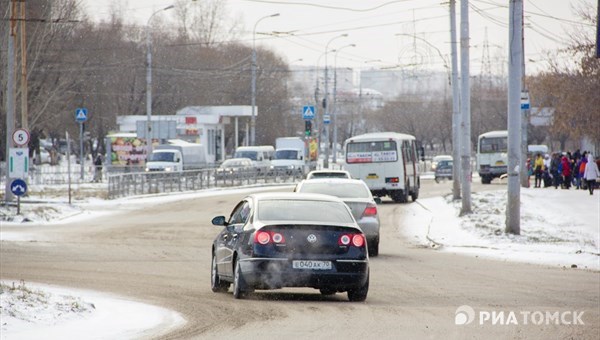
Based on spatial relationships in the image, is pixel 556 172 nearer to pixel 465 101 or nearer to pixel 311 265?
pixel 465 101

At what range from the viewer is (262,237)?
14234mm

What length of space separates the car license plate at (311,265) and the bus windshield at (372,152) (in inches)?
1272

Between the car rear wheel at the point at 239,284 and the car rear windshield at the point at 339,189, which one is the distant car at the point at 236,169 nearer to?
the car rear windshield at the point at 339,189

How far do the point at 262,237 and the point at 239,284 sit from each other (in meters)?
0.68

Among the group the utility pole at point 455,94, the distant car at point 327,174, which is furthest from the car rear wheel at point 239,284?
the utility pole at point 455,94

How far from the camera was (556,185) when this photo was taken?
5219cm

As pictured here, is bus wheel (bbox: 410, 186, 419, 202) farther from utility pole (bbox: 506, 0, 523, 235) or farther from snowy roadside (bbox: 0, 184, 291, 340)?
snowy roadside (bbox: 0, 184, 291, 340)

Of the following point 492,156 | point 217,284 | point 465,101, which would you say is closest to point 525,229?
point 465,101

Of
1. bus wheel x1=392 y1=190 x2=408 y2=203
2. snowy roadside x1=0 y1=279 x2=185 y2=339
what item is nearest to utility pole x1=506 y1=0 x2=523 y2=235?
snowy roadside x1=0 y1=279 x2=185 y2=339

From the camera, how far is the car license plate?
46.3 feet

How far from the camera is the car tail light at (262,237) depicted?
14211 millimetres

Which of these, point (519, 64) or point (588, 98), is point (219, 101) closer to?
point (588, 98)

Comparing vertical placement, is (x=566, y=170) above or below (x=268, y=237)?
below

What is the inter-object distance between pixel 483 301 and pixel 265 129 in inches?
3708
